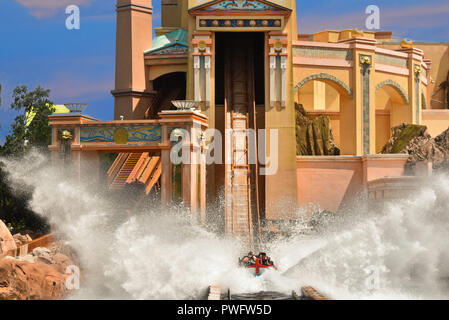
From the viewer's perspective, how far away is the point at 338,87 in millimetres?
45594

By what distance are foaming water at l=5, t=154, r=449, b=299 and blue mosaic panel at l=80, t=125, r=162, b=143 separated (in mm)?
2077

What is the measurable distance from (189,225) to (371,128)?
14910 mm

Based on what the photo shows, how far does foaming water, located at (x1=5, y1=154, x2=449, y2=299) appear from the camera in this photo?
29.7 m

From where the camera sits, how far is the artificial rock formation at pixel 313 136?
4612 cm

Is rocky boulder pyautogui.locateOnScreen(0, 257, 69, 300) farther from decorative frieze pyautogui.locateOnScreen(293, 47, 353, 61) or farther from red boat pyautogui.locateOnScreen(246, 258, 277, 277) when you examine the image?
decorative frieze pyautogui.locateOnScreen(293, 47, 353, 61)

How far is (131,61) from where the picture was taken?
1825 inches

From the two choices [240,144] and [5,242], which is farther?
[240,144]

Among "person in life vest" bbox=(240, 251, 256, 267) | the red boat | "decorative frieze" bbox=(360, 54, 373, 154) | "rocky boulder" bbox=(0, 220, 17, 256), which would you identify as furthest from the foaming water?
"decorative frieze" bbox=(360, 54, 373, 154)

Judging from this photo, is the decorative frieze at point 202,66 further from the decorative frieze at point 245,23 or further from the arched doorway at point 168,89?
the arched doorway at point 168,89

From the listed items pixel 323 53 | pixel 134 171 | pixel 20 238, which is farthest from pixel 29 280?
pixel 323 53

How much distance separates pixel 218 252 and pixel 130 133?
681 centimetres

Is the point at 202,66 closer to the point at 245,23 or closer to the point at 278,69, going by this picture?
the point at 245,23
